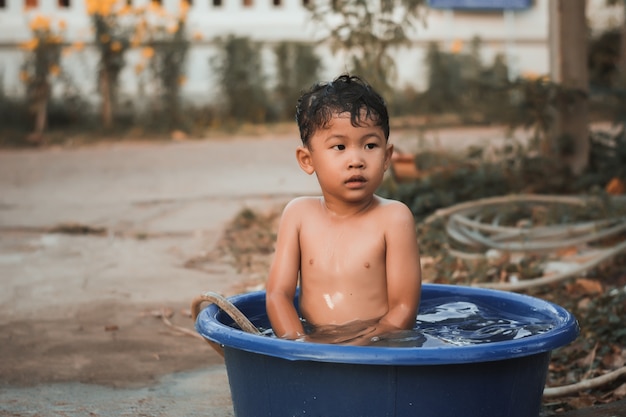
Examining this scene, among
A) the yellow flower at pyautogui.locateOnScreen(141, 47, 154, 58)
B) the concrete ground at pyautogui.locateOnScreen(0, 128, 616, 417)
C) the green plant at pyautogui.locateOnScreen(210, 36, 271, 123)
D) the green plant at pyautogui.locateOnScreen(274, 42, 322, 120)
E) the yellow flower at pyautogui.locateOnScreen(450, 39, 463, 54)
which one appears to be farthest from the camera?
the yellow flower at pyautogui.locateOnScreen(450, 39, 463, 54)

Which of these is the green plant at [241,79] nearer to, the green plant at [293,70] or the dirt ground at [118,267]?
the green plant at [293,70]

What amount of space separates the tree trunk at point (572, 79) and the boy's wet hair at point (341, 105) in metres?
3.79

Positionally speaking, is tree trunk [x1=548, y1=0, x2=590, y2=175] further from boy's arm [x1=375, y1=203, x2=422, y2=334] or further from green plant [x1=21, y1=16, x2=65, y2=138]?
green plant [x1=21, y1=16, x2=65, y2=138]

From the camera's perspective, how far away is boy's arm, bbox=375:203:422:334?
2.51 m

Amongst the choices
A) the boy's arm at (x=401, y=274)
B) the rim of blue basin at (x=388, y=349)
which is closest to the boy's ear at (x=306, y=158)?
the boy's arm at (x=401, y=274)

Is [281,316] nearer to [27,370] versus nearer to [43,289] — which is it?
[27,370]

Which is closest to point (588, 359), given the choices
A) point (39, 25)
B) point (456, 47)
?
point (39, 25)

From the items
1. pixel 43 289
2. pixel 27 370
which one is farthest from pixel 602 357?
pixel 43 289

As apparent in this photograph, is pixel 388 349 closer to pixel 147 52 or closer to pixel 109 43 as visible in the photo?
pixel 109 43

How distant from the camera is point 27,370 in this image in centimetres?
332

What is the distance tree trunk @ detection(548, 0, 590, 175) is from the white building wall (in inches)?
194

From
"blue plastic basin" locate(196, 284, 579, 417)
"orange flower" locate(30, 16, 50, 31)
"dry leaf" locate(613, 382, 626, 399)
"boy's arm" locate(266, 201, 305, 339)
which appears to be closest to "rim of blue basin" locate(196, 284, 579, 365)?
"blue plastic basin" locate(196, 284, 579, 417)

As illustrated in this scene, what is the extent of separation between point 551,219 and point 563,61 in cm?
139

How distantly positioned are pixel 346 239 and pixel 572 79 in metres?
3.94
